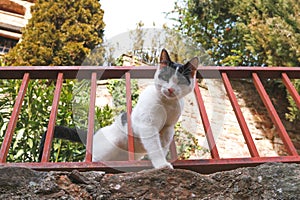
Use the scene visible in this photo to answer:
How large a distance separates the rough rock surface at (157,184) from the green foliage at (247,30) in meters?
3.08

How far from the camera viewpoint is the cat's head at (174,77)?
1.28m

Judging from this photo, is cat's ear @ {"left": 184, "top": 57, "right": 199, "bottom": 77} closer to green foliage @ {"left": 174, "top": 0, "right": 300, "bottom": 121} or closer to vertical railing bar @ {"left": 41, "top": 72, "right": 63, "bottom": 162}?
vertical railing bar @ {"left": 41, "top": 72, "right": 63, "bottom": 162}

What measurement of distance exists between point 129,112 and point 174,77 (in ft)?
0.76

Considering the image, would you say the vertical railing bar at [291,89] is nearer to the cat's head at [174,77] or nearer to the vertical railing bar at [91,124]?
the cat's head at [174,77]

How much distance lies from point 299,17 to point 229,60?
4.23 feet

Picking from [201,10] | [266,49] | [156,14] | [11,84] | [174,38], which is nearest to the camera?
[174,38]

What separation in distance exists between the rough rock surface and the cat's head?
1.35ft

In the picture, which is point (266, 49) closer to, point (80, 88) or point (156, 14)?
point (156, 14)

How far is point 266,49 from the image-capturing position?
181 inches

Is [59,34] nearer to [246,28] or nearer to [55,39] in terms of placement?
[55,39]

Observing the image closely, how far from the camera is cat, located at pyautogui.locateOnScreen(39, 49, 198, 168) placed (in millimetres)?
1248

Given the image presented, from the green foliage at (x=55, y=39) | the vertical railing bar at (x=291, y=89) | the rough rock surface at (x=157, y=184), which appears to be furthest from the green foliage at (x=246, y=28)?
the rough rock surface at (x=157, y=184)

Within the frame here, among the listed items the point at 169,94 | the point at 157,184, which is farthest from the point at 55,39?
the point at 157,184

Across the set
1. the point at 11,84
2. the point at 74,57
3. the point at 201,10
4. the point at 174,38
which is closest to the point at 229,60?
the point at 201,10
